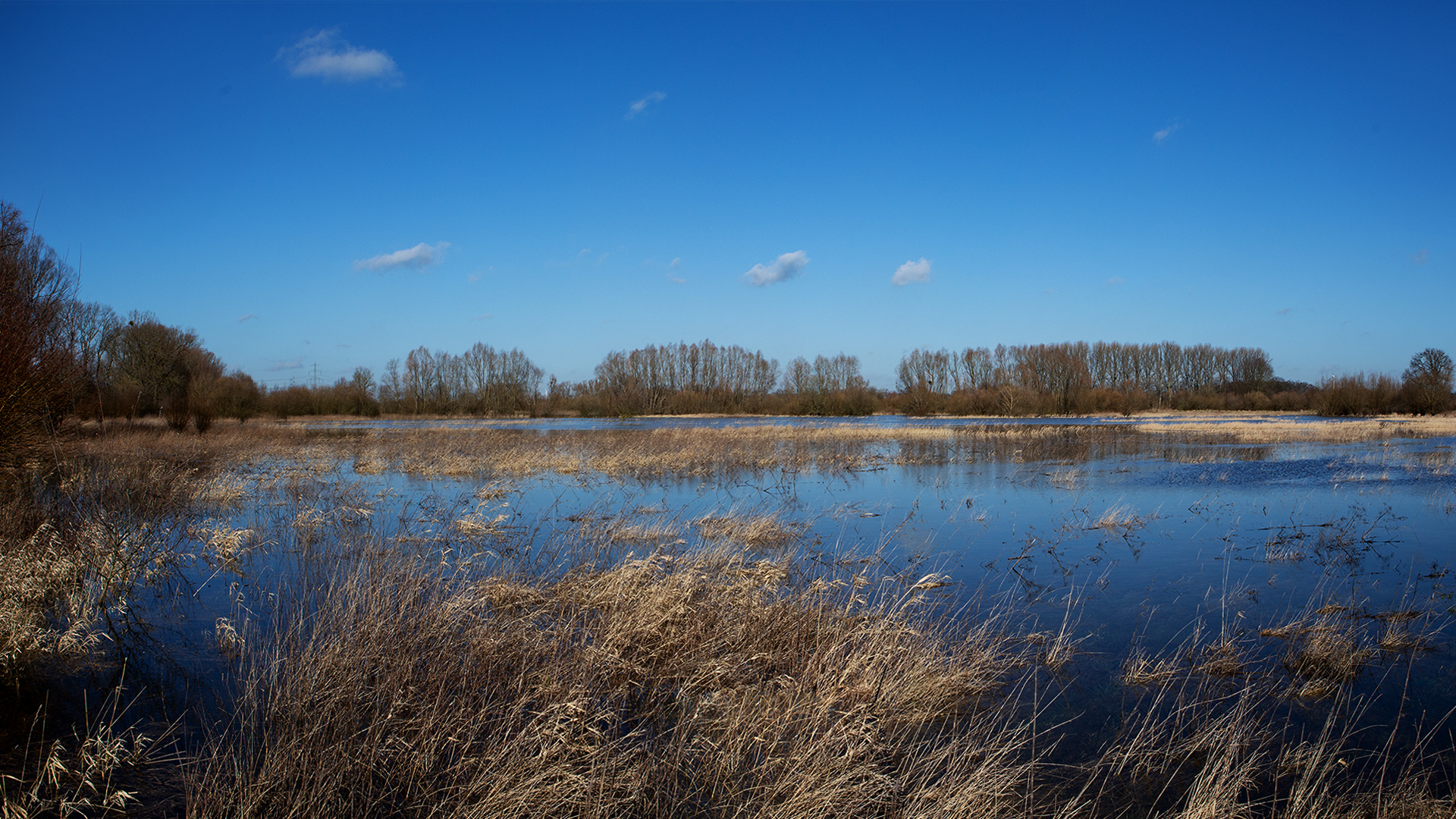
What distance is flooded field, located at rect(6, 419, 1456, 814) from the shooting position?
12.5ft

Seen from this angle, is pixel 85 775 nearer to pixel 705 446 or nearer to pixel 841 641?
pixel 841 641

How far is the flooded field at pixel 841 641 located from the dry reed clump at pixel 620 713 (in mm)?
33

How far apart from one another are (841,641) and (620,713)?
1.76 meters

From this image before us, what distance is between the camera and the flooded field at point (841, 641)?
150 inches

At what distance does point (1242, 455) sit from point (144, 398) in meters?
41.7

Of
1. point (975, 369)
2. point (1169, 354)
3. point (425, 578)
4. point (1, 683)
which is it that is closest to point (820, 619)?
point (425, 578)

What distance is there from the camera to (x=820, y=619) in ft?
19.0

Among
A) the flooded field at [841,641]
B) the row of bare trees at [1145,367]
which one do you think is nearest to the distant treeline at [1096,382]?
the row of bare trees at [1145,367]

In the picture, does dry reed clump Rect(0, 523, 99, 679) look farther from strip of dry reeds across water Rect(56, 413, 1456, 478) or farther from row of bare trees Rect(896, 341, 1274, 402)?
row of bare trees Rect(896, 341, 1274, 402)

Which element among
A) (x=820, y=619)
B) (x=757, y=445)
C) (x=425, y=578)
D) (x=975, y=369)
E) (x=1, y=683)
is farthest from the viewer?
(x=975, y=369)

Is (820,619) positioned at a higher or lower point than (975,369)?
lower

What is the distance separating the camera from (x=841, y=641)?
5312 millimetres

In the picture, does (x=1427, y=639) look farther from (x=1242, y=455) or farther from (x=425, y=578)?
(x=1242, y=455)

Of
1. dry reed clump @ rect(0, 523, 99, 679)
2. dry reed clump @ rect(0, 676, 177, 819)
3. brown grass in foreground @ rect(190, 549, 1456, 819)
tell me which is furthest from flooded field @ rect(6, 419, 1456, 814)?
dry reed clump @ rect(0, 523, 99, 679)
